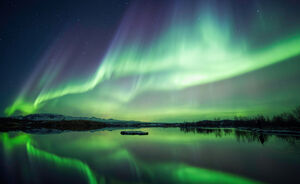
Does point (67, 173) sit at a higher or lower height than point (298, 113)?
lower

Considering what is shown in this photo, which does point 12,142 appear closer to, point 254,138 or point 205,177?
point 205,177

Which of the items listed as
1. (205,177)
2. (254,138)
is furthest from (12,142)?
(254,138)

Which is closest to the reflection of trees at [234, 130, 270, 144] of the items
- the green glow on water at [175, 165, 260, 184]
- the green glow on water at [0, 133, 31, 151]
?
the green glow on water at [175, 165, 260, 184]

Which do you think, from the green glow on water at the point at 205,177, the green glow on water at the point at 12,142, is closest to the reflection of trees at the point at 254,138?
the green glow on water at the point at 205,177

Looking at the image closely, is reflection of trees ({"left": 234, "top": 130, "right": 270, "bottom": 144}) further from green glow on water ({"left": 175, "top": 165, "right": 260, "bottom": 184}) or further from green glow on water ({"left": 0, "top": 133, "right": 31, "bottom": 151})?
green glow on water ({"left": 0, "top": 133, "right": 31, "bottom": 151})

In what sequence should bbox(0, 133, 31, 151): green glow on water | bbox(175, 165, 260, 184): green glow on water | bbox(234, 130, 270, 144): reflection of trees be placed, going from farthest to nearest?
bbox(234, 130, 270, 144): reflection of trees
bbox(0, 133, 31, 151): green glow on water
bbox(175, 165, 260, 184): green glow on water

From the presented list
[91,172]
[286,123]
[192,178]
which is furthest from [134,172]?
[286,123]

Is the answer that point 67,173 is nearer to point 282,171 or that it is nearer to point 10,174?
point 10,174

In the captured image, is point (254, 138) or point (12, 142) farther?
point (254, 138)

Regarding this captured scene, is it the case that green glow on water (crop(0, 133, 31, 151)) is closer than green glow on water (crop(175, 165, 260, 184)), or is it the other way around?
green glow on water (crop(175, 165, 260, 184))

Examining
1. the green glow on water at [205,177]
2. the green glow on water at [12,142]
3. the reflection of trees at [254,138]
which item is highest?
the green glow on water at [205,177]

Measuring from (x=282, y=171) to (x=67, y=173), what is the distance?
15421 millimetres

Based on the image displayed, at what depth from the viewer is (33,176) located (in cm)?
1102

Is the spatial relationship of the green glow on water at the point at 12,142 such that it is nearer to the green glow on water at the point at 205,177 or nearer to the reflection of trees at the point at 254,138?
the green glow on water at the point at 205,177
